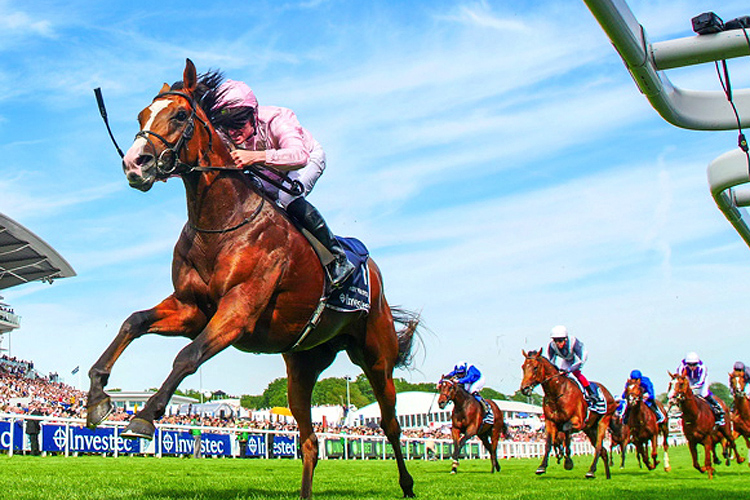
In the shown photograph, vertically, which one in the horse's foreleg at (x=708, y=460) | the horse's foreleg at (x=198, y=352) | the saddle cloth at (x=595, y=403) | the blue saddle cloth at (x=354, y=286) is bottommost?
the horse's foreleg at (x=708, y=460)

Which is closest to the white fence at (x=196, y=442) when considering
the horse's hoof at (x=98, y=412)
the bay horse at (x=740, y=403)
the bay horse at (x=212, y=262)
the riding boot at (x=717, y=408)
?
the bay horse at (x=212, y=262)

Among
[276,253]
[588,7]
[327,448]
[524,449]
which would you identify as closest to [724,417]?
[327,448]

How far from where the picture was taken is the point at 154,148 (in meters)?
4.98

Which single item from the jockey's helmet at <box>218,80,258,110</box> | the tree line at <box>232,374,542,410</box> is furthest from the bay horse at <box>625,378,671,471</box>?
→ the tree line at <box>232,374,542,410</box>

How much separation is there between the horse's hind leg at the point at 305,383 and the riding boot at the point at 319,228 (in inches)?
45.2

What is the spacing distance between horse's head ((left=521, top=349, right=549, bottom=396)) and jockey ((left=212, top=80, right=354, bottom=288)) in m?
8.83

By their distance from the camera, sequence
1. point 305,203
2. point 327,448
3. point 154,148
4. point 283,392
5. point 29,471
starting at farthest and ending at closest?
point 283,392
point 327,448
point 29,471
point 305,203
point 154,148

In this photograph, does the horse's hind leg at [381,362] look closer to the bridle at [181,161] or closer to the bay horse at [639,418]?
the bridle at [181,161]

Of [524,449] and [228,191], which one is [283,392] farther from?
[228,191]

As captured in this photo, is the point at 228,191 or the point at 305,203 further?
the point at 305,203

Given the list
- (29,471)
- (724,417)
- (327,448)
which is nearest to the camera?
(29,471)

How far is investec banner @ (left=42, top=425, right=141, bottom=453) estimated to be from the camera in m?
17.8

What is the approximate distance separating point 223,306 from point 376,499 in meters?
2.14

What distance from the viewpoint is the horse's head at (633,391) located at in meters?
18.0
